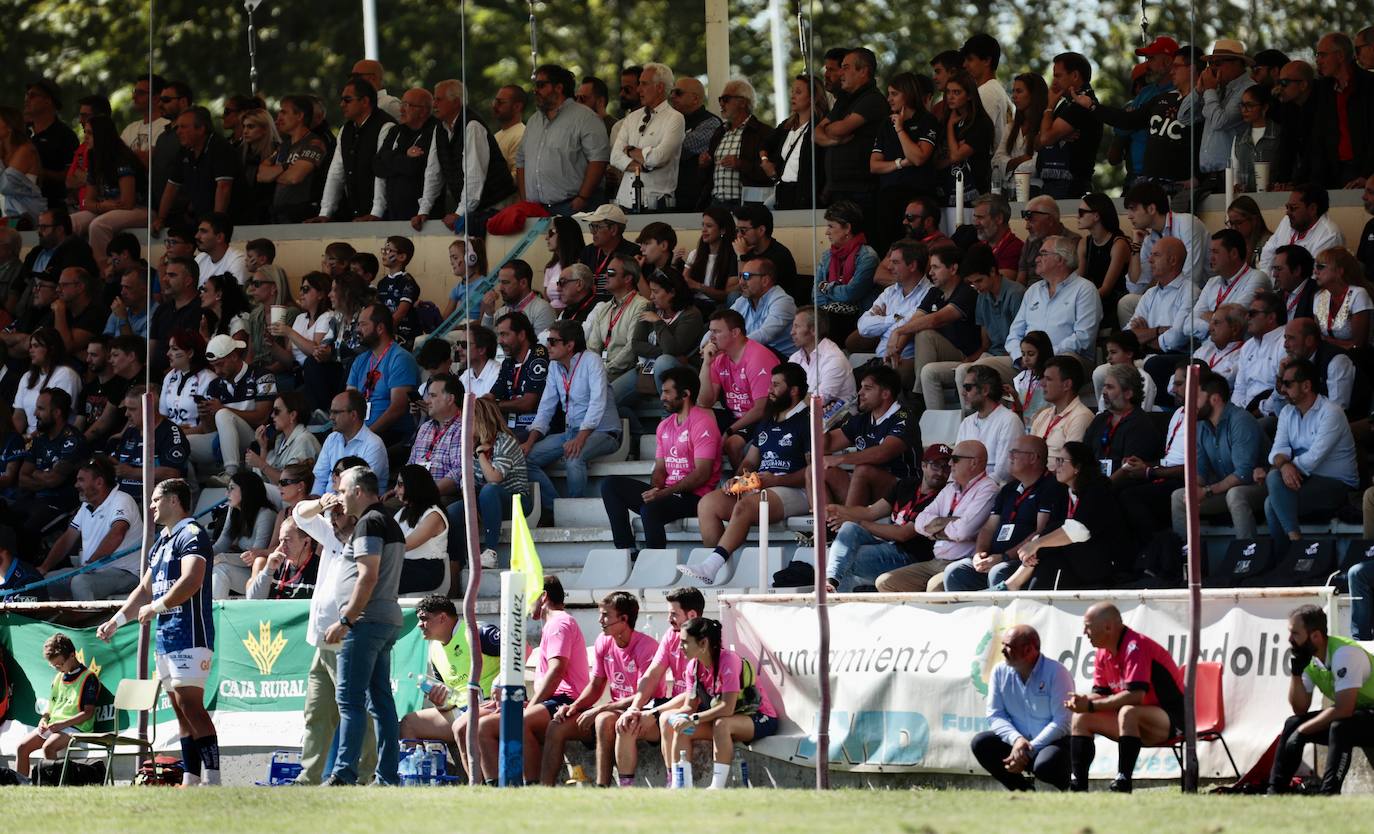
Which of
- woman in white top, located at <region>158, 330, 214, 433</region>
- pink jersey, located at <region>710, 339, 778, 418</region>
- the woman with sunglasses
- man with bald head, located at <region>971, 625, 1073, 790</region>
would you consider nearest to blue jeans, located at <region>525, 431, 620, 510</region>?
pink jersey, located at <region>710, 339, 778, 418</region>

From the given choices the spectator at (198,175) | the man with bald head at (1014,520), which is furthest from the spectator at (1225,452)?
the spectator at (198,175)

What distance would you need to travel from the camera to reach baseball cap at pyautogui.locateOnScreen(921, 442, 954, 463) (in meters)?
14.8

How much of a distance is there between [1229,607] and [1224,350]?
13.9ft

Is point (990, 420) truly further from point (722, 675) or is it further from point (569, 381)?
point (569, 381)

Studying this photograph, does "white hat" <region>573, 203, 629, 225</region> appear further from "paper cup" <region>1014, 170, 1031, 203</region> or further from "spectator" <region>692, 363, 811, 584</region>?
"spectator" <region>692, 363, 811, 584</region>

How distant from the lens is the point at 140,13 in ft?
131

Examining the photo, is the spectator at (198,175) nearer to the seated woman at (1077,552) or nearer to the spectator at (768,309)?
the spectator at (768,309)

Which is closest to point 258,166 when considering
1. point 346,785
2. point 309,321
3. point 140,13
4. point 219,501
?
point 309,321

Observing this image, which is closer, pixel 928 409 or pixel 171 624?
pixel 171 624

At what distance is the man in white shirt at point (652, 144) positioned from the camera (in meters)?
20.0

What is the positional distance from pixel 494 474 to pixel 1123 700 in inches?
240

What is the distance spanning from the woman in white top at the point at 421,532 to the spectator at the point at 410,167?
19.0 feet

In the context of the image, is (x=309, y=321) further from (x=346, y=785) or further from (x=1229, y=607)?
(x=1229, y=607)

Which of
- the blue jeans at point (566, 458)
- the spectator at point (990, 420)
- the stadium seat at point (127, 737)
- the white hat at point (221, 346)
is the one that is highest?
the white hat at point (221, 346)
